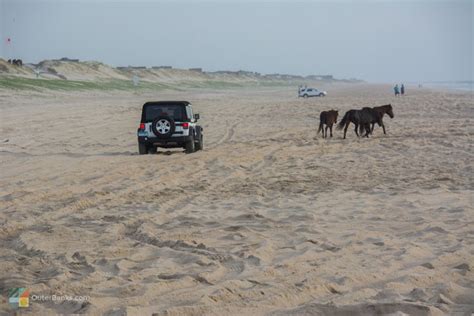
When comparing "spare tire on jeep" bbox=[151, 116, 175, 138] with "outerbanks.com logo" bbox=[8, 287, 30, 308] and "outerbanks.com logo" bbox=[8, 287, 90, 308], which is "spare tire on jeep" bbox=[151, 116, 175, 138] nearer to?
"outerbanks.com logo" bbox=[8, 287, 30, 308]

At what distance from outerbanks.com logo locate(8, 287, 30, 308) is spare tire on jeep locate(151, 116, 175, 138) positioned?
11.6 metres

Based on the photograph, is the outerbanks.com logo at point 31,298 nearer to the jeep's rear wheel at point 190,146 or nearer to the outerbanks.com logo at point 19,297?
the outerbanks.com logo at point 19,297

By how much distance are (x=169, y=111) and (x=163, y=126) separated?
2.07 ft

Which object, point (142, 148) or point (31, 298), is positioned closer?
point (31, 298)

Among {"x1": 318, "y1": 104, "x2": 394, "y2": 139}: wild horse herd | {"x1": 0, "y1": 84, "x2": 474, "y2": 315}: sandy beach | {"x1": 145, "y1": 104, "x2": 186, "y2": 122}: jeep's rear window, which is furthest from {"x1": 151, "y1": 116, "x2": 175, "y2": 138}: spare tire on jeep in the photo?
{"x1": 318, "y1": 104, "x2": 394, "y2": 139}: wild horse herd

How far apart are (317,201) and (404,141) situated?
31.4 ft

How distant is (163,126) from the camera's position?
1705 centimetres

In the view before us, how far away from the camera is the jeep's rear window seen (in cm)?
1739

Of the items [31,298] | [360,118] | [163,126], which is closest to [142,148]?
[163,126]

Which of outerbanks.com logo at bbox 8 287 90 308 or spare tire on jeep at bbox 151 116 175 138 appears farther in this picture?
spare tire on jeep at bbox 151 116 175 138

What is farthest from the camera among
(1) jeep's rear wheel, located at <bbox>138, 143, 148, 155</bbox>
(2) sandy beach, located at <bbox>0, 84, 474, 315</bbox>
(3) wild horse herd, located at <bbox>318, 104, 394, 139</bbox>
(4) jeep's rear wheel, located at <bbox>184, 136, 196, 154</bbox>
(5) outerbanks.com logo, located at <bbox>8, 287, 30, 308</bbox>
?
(3) wild horse herd, located at <bbox>318, 104, 394, 139</bbox>

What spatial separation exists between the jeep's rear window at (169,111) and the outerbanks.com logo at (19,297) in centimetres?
1209

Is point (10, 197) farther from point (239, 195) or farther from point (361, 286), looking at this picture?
point (361, 286)

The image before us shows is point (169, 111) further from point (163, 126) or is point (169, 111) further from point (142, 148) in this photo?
point (142, 148)
